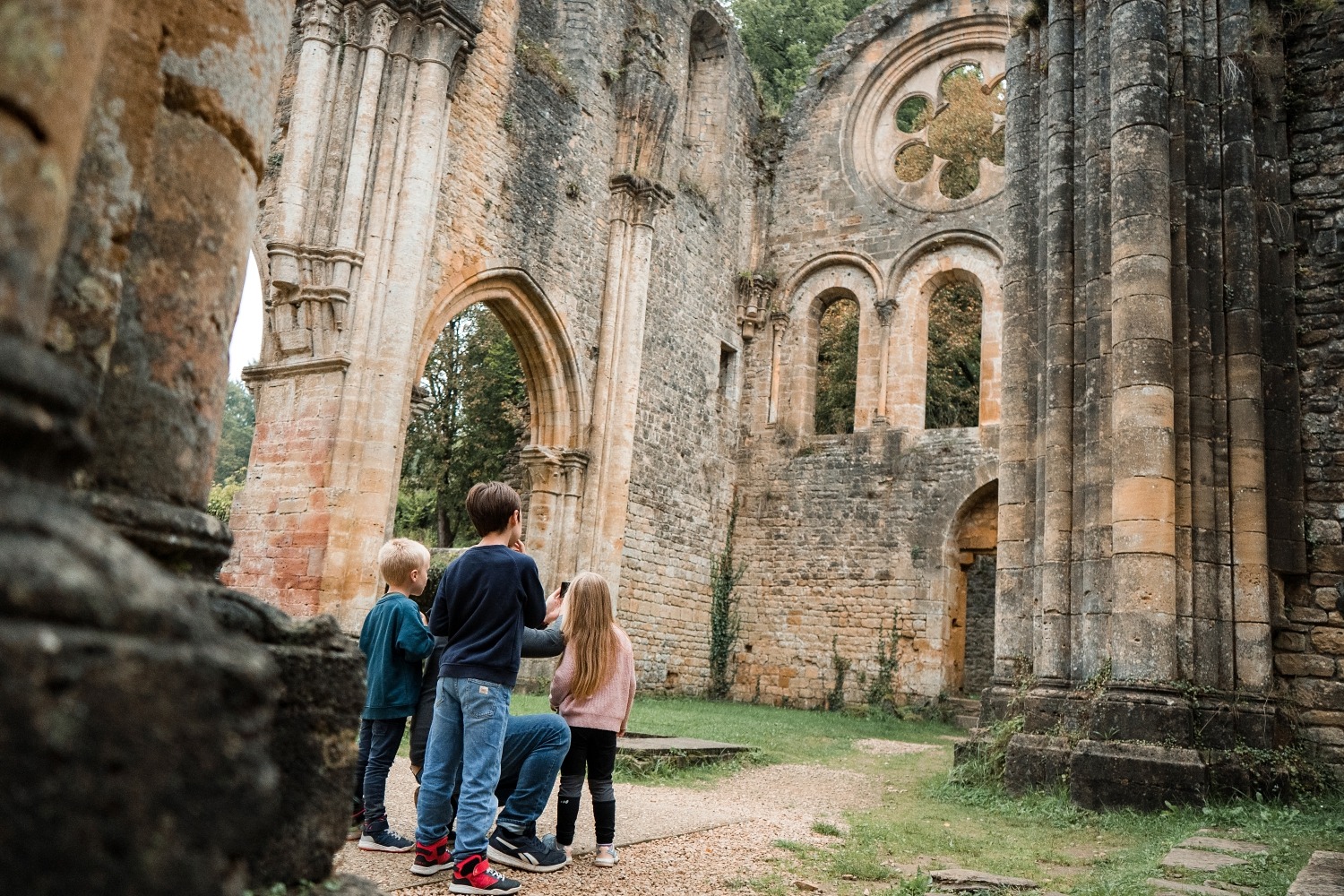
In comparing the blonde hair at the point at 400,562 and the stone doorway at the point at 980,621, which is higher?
the stone doorway at the point at 980,621

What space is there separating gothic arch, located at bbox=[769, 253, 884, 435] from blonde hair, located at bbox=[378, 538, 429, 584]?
1365cm

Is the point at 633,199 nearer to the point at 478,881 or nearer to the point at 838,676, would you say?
the point at 838,676

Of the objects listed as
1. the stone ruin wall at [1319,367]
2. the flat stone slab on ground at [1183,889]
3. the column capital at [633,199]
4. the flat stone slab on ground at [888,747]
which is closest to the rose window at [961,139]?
the column capital at [633,199]

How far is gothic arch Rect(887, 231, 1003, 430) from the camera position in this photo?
1644 centimetres

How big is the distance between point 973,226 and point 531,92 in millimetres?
7386

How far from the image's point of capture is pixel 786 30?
2750cm

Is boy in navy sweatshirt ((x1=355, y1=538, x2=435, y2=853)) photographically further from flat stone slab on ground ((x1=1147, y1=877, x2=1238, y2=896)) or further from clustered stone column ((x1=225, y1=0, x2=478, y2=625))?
clustered stone column ((x1=225, y1=0, x2=478, y2=625))

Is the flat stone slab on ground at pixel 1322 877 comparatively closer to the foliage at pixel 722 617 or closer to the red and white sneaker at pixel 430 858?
the red and white sneaker at pixel 430 858

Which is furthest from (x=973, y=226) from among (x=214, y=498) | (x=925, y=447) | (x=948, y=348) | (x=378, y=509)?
(x=214, y=498)

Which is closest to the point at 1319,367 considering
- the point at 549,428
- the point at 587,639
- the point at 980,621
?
the point at 587,639

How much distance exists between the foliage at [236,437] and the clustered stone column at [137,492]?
37.9 meters

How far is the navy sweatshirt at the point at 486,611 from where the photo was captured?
368 cm

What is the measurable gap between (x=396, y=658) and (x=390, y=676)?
0.08 meters

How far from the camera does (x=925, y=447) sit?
1634cm
